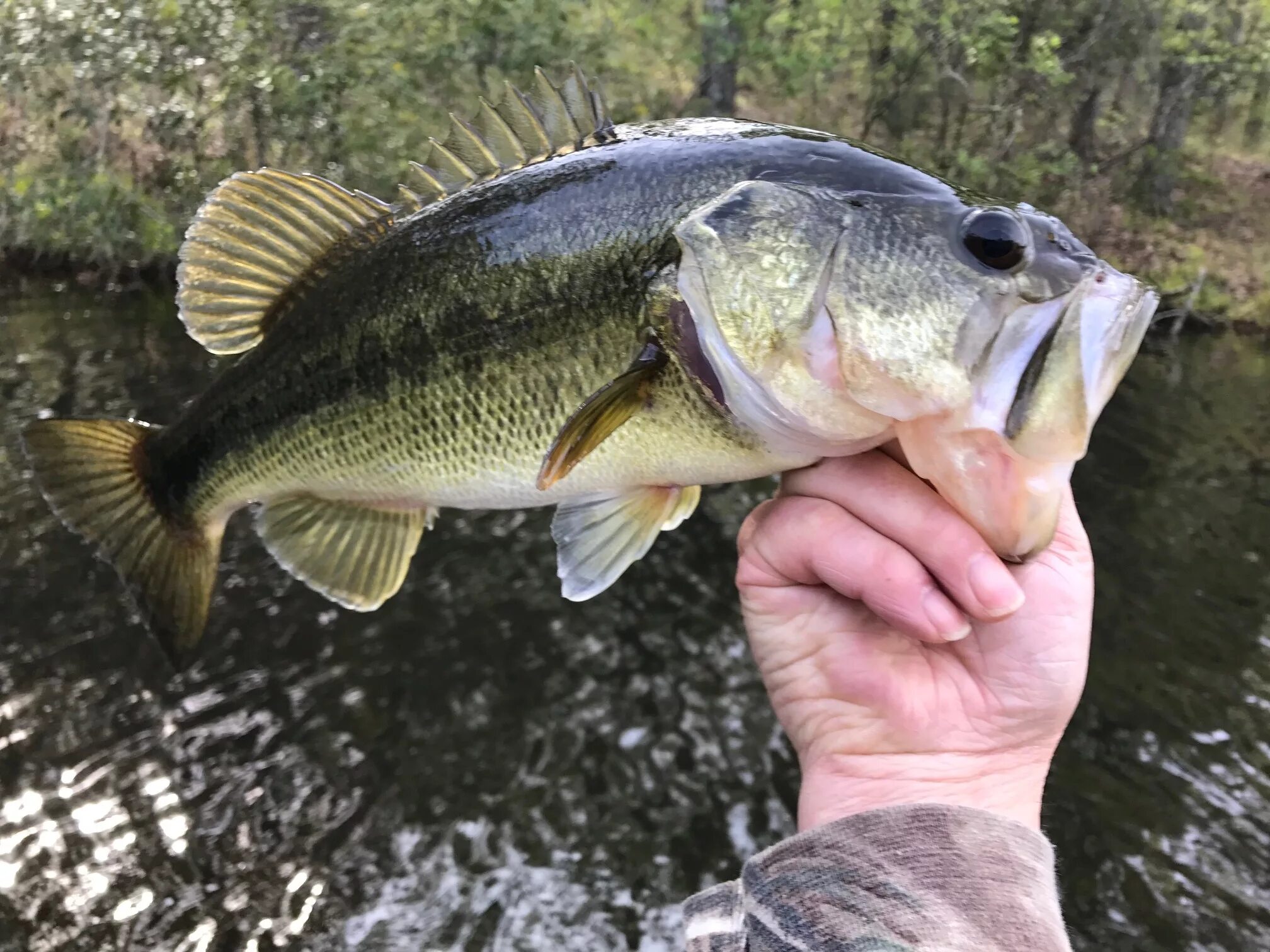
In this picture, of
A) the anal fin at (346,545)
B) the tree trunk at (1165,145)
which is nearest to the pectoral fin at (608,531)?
the anal fin at (346,545)

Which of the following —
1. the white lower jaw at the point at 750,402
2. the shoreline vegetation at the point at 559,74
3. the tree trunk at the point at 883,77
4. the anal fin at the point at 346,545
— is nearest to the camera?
the white lower jaw at the point at 750,402

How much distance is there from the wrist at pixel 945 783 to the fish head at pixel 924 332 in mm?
561

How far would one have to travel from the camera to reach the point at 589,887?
466 cm

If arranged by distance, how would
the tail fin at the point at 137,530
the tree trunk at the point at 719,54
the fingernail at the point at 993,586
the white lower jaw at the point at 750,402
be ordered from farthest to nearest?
the tree trunk at the point at 719,54 < the tail fin at the point at 137,530 < the white lower jaw at the point at 750,402 < the fingernail at the point at 993,586

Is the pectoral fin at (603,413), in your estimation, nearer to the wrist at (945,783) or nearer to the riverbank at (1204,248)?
the wrist at (945,783)

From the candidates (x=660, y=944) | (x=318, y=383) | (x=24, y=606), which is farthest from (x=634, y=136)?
(x=24, y=606)

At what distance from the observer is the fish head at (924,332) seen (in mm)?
1281

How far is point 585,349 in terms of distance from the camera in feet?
5.80

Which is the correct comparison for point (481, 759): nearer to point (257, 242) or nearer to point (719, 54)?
point (257, 242)

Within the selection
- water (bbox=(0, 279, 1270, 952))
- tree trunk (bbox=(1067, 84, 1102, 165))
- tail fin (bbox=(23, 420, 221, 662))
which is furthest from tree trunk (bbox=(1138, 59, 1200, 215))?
tail fin (bbox=(23, 420, 221, 662))

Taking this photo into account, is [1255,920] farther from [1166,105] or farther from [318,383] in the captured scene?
[1166,105]

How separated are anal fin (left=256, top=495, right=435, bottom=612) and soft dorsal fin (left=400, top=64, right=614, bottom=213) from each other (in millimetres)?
812

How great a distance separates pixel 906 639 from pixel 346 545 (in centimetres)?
145

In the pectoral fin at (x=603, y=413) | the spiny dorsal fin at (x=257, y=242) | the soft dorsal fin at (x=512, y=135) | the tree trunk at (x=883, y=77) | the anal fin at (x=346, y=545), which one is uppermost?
the soft dorsal fin at (x=512, y=135)
